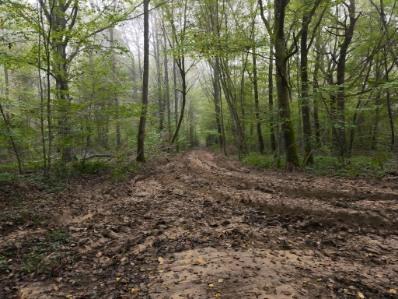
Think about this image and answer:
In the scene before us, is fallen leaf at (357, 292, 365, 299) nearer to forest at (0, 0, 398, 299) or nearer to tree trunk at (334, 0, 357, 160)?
forest at (0, 0, 398, 299)

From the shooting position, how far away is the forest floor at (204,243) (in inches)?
118

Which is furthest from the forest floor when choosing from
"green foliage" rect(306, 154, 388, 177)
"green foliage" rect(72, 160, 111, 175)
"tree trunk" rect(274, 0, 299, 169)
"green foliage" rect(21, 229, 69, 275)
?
"tree trunk" rect(274, 0, 299, 169)

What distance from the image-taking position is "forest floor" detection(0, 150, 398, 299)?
2.99 meters

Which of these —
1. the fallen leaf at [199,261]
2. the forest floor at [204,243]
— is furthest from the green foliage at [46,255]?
the fallen leaf at [199,261]

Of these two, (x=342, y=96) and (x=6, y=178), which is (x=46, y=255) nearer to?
(x=6, y=178)

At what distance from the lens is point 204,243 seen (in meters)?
4.10

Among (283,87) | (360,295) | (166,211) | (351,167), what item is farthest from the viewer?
(283,87)

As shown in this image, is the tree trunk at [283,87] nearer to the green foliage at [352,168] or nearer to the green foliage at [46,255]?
the green foliage at [352,168]

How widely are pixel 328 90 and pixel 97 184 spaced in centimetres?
784

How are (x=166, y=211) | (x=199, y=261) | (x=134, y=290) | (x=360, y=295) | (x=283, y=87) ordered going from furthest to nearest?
(x=283, y=87)
(x=166, y=211)
(x=199, y=261)
(x=134, y=290)
(x=360, y=295)

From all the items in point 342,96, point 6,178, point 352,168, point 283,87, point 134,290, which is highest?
point 283,87

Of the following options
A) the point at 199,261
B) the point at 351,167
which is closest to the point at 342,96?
the point at 351,167

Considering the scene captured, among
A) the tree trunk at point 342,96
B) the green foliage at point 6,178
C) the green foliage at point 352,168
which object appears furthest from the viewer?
the tree trunk at point 342,96

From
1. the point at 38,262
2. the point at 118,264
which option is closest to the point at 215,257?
the point at 118,264
